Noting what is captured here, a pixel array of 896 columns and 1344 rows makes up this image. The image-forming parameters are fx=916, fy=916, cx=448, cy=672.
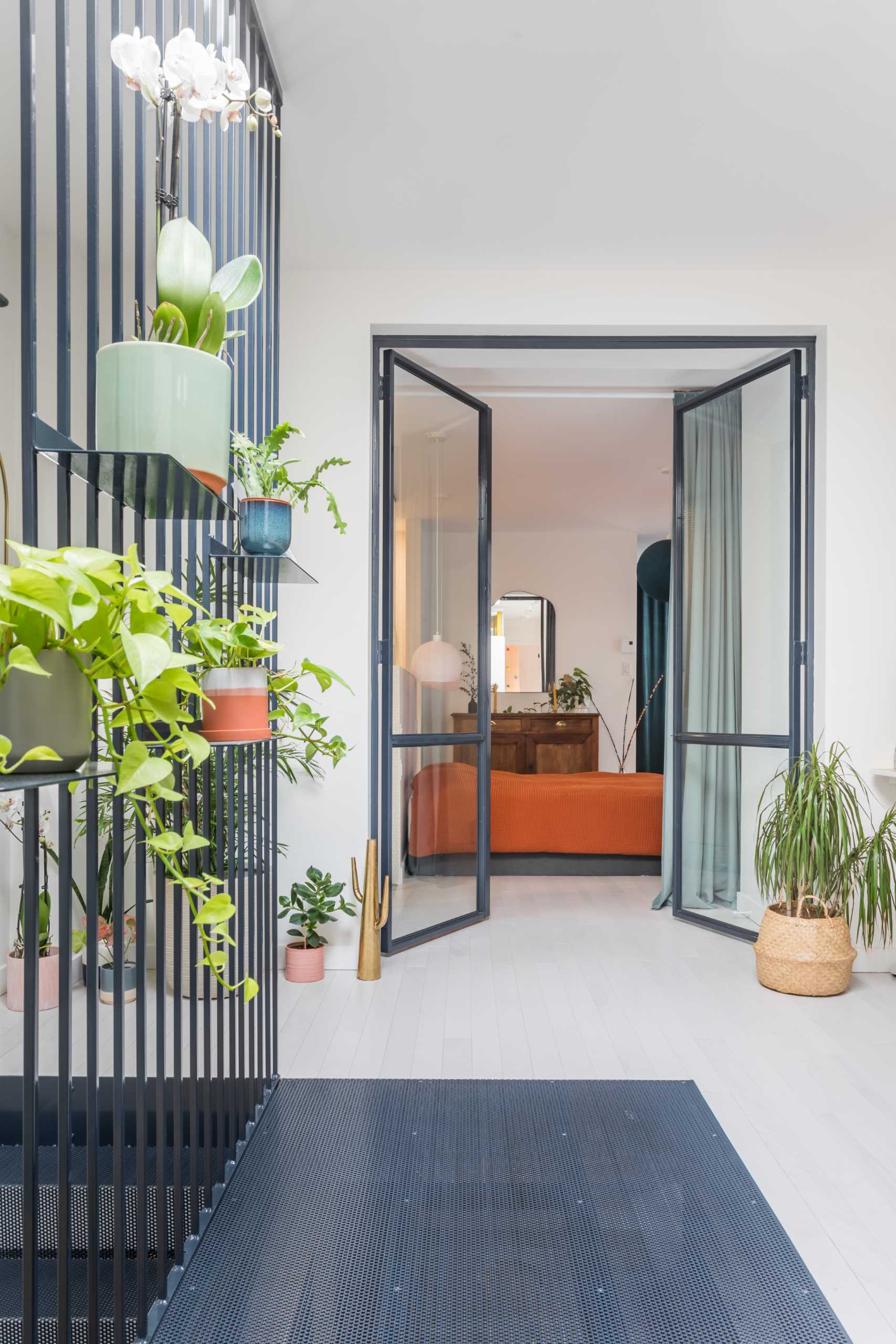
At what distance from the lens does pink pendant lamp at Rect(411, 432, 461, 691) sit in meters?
3.94

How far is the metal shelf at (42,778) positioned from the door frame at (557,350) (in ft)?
8.62

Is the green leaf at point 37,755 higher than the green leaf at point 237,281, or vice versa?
the green leaf at point 237,281

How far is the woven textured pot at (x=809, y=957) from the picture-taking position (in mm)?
3178

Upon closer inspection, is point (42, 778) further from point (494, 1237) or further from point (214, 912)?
point (494, 1237)

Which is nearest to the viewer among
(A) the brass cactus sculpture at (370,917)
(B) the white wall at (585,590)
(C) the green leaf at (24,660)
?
(C) the green leaf at (24,660)

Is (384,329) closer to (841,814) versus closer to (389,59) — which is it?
(389,59)

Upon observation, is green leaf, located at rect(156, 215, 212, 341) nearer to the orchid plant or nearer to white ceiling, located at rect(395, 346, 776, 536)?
the orchid plant

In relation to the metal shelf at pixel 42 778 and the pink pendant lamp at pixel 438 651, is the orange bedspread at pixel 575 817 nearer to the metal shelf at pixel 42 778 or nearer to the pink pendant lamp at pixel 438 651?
the pink pendant lamp at pixel 438 651

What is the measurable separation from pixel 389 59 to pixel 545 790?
12.2ft

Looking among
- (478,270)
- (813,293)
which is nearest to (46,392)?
(478,270)

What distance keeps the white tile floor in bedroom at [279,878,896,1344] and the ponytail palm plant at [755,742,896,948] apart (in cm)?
30

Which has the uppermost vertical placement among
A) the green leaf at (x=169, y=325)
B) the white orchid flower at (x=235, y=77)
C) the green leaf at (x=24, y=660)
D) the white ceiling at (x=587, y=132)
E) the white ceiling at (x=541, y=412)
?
the white ceiling at (x=587, y=132)

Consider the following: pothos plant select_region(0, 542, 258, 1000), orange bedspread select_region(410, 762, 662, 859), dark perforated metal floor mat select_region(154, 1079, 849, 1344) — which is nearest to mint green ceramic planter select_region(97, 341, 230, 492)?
pothos plant select_region(0, 542, 258, 1000)

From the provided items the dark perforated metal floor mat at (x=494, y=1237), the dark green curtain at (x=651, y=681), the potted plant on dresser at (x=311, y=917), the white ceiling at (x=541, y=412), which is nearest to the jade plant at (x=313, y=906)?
the potted plant on dresser at (x=311, y=917)
